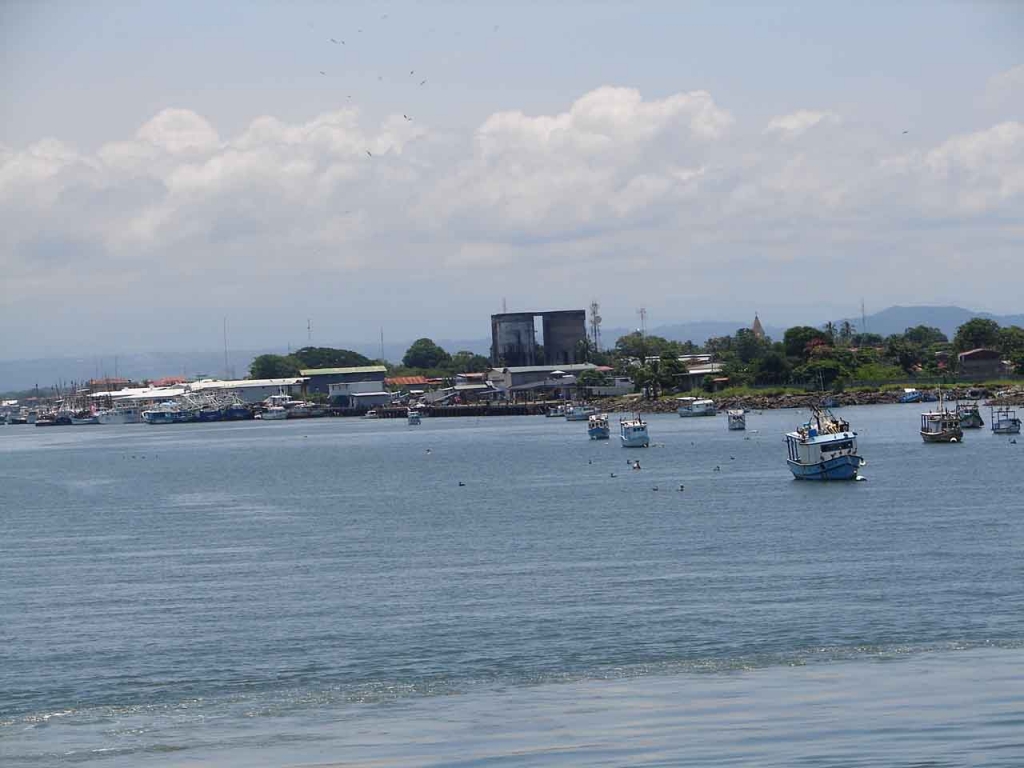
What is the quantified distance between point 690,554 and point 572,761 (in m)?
21.5

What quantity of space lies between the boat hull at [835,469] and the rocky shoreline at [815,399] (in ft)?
230

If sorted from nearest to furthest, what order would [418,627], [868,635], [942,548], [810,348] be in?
1. [868,635]
2. [418,627]
3. [942,548]
4. [810,348]

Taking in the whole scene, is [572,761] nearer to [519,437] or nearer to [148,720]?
[148,720]

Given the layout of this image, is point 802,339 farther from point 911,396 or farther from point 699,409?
point 699,409

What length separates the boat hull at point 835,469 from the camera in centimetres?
6119

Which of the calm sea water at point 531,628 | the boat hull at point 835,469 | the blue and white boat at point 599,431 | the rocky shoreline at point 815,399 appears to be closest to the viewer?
the calm sea water at point 531,628

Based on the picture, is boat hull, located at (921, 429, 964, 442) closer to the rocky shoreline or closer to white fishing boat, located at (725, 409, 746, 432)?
white fishing boat, located at (725, 409, 746, 432)

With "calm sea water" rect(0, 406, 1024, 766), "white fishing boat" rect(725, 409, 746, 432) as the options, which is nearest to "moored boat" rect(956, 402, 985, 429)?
"white fishing boat" rect(725, 409, 746, 432)

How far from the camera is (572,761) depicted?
19.5 m

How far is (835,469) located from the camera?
61.2 metres

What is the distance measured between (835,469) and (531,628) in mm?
34729

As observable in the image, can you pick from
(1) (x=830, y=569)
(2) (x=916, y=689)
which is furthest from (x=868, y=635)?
(1) (x=830, y=569)

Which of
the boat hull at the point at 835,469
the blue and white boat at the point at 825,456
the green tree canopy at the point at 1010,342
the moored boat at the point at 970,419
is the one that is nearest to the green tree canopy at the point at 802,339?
the green tree canopy at the point at 1010,342

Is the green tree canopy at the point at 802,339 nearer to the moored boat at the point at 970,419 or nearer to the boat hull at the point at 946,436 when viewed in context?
the moored boat at the point at 970,419
